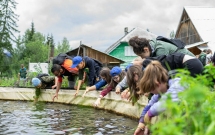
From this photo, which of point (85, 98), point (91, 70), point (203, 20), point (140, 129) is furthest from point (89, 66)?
point (203, 20)

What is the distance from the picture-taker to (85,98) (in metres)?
9.13

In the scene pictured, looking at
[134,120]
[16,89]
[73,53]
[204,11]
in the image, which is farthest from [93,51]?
[134,120]

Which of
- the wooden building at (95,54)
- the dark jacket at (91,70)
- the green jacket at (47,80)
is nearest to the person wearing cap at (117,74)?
the dark jacket at (91,70)

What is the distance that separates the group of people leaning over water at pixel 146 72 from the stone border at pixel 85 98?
23 cm

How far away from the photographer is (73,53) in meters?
32.7

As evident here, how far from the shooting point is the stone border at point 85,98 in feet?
22.2

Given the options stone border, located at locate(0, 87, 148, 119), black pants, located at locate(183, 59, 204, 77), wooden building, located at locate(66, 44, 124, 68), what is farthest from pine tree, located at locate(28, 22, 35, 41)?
black pants, located at locate(183, 59, 204, 77)

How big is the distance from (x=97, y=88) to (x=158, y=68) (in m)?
5.89

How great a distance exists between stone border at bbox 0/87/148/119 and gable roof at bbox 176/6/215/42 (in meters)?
21.0

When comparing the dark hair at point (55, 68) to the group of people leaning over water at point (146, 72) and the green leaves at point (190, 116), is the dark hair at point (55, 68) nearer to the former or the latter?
the group of people leaning over water at point (146, 72)

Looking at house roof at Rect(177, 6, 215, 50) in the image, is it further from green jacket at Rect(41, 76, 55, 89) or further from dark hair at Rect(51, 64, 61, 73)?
dark hair at Rect(51, 64, 61, 73)

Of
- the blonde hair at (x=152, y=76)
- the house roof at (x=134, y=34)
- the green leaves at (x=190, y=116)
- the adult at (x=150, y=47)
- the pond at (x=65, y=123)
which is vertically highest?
the house roof at (x=134, y=34)

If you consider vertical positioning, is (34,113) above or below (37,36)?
below

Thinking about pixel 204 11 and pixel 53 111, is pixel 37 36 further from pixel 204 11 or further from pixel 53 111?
pixel 53 111
